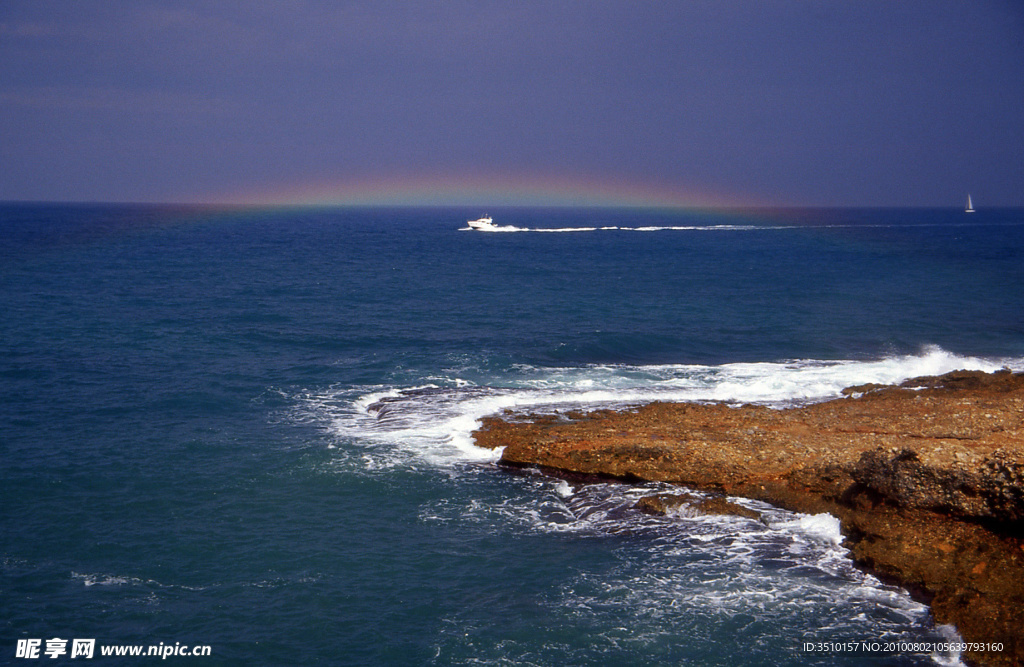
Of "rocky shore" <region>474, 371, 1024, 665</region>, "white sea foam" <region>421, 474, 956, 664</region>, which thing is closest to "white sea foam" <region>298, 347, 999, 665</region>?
"white sea foam" <region>421, 474, 956, 664</region>

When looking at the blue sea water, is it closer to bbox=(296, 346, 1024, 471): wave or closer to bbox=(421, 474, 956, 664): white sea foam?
bbox=(421, 474, 956, 664): white sea foam

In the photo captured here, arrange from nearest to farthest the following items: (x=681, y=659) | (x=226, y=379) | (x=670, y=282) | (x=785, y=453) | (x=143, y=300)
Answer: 1. (x=681, y=659)
2. (x=785, y=453)
3. (x=226, y=379)
4. (x=143, y=300)
5. (x=670, y=282)

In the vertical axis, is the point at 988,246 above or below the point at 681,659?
above

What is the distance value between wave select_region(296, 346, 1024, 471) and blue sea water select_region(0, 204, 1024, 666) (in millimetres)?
190

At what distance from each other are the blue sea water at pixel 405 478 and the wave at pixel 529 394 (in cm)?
19

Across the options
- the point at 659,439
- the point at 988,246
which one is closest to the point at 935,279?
the point at 988,246

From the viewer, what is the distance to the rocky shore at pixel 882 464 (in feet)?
56.0

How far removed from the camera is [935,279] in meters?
74.9

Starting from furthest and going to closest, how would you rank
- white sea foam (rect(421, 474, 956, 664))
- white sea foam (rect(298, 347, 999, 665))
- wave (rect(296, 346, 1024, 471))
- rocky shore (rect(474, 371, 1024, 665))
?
1. wave (rect(296, 346, 1024, 471))
2. white sea foam (rect(298, 347, 999, 665))
3. rocky shore (rect(474, 371, 1024, 665))
4. white sea foam (rect(421, 474, 956, 664))

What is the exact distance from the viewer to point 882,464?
20125 mm

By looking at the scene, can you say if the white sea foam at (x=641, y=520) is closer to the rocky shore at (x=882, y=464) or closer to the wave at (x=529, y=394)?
the wave at (x=529, y=394)

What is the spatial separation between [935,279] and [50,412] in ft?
246

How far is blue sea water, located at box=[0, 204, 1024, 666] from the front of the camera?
1689 centimetres

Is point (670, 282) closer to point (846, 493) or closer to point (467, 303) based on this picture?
point (467, 303)
